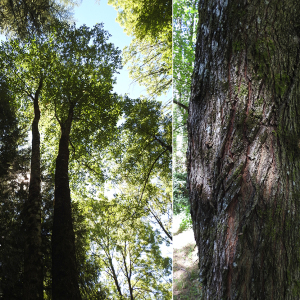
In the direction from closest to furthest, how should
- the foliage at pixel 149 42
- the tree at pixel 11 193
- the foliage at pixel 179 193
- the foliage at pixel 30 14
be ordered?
1. the tree at pixel 11 193
2. the foliage at pixel 179 193
3. the foliage at pixel 30 14
4. the foliage at pixel 149 42

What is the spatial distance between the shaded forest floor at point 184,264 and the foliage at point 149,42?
961mm

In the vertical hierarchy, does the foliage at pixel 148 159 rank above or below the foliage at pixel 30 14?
below

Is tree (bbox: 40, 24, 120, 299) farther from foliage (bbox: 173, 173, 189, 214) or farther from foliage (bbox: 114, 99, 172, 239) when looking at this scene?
foliage (bbox: 173, 173, 189, 214)

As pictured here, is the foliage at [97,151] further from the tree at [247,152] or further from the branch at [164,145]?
the tree at [247,152]

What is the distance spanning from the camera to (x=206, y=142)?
0.91 meters

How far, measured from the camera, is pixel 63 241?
1.44m

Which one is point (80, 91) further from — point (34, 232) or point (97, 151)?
point (34, 232)

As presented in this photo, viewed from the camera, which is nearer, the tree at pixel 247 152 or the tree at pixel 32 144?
the tree at pixel 247 152

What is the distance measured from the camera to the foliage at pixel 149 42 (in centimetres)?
192

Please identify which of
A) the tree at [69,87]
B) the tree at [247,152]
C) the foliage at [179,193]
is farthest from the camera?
the tree at [69,87]

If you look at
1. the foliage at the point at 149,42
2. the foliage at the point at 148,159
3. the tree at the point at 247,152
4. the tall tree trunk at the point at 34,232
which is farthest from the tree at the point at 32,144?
the tree at the point at 247,152

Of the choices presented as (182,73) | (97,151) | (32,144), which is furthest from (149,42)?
(32,144)

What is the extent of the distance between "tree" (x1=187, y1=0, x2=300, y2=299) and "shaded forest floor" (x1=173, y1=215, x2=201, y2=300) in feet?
1.60

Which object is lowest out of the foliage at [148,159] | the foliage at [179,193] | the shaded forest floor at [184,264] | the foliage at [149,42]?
the shaded forest floor at [184,264]
